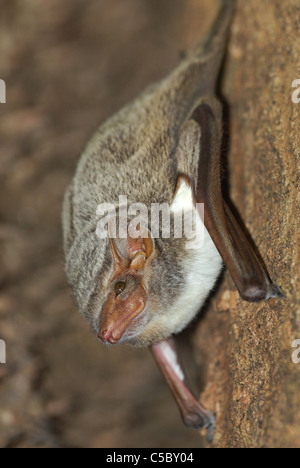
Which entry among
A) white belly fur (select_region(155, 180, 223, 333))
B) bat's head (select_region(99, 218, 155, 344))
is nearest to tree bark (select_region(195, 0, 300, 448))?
white belly fur (select_region(155, 180, 223, 333))

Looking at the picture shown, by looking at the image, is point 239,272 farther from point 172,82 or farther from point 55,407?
point 55,407

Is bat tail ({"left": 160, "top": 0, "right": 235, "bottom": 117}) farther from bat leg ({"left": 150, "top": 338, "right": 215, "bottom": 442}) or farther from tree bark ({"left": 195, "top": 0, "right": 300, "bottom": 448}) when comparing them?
bat leg ({"left": 150, "top": 338, "right": 215, "bottom": 442})

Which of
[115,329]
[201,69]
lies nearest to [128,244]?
[115,329]

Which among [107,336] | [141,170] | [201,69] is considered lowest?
[107,336]

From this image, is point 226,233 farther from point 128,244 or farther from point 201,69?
point 201,69

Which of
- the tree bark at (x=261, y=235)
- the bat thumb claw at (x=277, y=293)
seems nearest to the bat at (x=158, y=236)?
the bat thumb claw at (x=277, y=293)

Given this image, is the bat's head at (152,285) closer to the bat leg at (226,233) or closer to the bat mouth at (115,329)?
the bat mouth at (115,329)
